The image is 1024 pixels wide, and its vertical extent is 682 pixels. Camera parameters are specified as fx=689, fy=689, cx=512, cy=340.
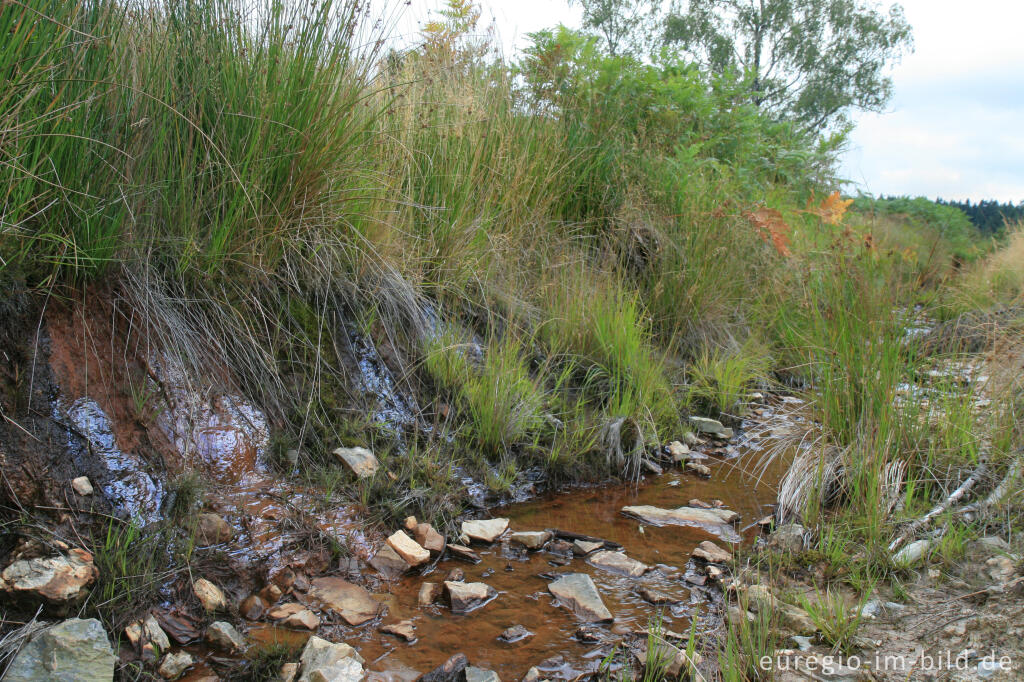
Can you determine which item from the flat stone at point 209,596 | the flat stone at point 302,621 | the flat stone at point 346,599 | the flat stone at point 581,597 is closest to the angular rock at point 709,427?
the flat stone at point 581,597

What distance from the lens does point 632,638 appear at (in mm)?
2043

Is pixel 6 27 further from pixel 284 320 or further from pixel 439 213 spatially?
pixel 439 213

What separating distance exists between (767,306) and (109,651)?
479cm

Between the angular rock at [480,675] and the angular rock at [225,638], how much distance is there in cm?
63

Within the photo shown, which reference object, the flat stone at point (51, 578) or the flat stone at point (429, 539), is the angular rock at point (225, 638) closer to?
the flat stone at point (51, 578)

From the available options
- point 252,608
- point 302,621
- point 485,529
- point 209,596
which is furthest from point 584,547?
point 209,596

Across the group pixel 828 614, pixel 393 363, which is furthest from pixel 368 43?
pixel 828 614

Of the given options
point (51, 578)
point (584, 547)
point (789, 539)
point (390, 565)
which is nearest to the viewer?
point (51, 578)

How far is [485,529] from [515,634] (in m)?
0.65

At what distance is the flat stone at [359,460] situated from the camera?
2.74 meters

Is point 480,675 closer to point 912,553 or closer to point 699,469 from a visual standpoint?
point 912,553

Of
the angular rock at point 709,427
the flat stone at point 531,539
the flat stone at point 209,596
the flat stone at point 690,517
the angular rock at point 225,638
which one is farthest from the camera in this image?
the angular rock at point 709,427

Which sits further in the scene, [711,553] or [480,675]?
[711,553]

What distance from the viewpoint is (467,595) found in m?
2.21
